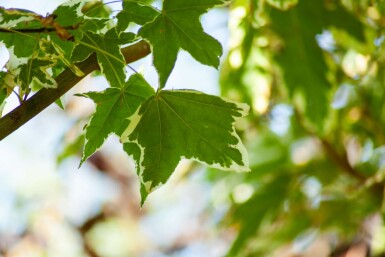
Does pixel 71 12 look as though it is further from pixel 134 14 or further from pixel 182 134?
pixel 182 134

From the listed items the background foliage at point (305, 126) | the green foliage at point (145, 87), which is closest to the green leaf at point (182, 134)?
the green foliage at point (145, 87)

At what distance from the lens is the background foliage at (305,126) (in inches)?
53.4

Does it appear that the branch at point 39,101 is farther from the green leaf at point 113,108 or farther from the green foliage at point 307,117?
the green foliage at point 307,117

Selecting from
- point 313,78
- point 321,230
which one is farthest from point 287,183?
point 313,78

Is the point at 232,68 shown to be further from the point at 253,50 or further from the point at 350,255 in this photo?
the point at 350,255

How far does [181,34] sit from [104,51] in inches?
3.3

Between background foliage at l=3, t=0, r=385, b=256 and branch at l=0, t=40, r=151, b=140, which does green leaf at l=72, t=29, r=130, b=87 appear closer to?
branch at l=0, t=40, r=151, b=140

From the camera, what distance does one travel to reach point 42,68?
612 millimetres

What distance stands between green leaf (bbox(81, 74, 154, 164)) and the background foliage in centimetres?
56

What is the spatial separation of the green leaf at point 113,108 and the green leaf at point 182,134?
0.7 inches

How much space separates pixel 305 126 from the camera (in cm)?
157

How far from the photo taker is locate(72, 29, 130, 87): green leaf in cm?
64


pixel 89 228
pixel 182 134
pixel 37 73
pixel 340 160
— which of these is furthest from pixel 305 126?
pixel 89 228

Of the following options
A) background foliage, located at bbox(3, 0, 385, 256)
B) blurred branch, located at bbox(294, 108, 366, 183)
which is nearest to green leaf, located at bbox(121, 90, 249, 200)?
background foliage, located at bbox(3, 0, 385, 256)
